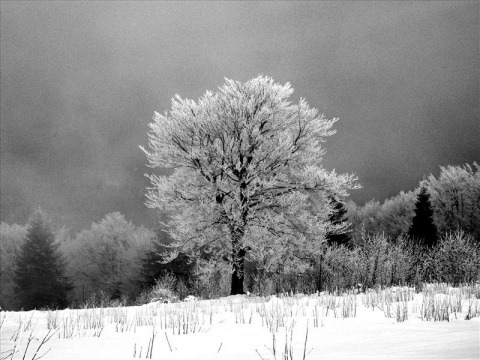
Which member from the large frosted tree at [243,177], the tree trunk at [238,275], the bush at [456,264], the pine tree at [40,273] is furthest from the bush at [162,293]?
the pine tree at [40,273]

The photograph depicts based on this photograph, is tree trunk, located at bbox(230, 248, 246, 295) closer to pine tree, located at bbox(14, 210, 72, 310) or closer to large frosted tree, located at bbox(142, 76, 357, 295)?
large frosted tree, located at bbox(142, 76, 357, 295)

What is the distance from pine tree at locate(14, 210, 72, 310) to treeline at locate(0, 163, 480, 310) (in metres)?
0.09

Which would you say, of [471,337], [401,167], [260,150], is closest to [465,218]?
[401,167]

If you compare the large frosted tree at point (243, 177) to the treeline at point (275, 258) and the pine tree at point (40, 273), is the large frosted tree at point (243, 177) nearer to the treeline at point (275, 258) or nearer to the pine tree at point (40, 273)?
the treeline at point (275, 258)

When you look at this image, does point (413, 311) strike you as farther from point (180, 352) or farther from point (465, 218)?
point (465, 218)

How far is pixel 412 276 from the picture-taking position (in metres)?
11.0

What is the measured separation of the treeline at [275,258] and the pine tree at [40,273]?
3.7 inches

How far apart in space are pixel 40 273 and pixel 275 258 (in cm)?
3112

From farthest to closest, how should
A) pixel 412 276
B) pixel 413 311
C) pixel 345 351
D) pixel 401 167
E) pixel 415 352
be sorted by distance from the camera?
1. pixel 401 167
2. pixel 412 276
3. pixel 413 311
4. pixel 345 351
5. pixel 415 352

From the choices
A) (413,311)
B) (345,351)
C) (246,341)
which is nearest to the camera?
(345,351)

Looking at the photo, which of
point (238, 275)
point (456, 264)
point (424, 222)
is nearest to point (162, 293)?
point (238, 275)

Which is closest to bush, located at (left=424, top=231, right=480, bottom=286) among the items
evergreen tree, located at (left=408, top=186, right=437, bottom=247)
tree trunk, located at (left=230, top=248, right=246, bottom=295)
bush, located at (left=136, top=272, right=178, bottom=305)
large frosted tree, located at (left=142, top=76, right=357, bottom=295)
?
large frosted tree, located at (left=142, top=76, right=357, bottom=295)

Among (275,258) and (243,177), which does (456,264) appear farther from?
(243,177)

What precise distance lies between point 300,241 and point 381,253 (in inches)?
147
